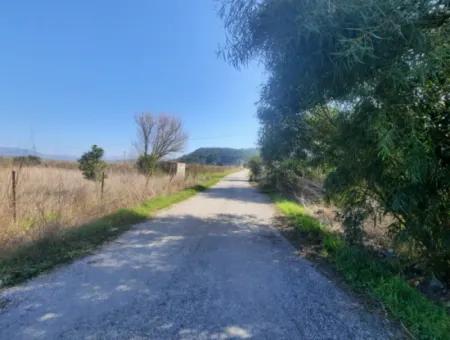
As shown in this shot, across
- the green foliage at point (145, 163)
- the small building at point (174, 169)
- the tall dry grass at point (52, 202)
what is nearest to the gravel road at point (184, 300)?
the tall dry grass at point (52, 202)

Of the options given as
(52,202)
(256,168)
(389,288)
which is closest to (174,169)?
(256,168)

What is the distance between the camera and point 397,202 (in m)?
3.53

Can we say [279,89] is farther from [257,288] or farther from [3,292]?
[3,292]

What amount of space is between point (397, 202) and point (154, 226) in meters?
5.76

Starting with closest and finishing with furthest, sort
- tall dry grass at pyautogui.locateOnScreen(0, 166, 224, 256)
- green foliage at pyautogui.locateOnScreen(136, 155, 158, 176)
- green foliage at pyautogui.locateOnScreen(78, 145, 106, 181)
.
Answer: tall dry grass at pyautogui.locateOnScreen(0, 166, 224, 256) < green foliage at pyautogui.locateOnScreen(78, 145, 106, 181) < green foliage at pyautogui.locateOnScreen(136, 155, 158, 176)

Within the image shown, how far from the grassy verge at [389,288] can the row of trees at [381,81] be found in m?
0.64

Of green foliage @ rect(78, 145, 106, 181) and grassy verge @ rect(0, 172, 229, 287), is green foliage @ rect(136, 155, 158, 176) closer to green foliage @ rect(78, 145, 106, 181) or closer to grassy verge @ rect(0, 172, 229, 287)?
green foliage @ rect(78, 145, 106, 181)

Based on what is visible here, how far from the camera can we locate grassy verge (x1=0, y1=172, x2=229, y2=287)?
3822 mm

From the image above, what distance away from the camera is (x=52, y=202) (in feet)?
22.3

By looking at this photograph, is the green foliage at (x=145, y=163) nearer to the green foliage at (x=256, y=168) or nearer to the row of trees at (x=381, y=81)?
the green foliage at (x=256, y=168)

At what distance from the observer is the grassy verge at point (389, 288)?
2781mm

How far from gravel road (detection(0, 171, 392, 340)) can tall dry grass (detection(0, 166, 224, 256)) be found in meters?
1.60

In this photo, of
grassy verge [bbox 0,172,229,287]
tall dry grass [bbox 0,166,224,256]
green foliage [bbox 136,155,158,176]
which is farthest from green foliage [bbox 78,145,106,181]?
green foliage [bbox 136,155,158,176]

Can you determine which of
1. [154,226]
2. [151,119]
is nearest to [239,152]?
[151,119]
